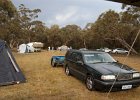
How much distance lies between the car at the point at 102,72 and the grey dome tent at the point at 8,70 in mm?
2777

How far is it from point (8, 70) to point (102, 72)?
15.3ft

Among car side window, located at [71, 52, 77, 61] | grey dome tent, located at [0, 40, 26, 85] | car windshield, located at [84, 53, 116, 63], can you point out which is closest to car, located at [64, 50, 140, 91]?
car windshield, located at [84, 53, 116, 63]

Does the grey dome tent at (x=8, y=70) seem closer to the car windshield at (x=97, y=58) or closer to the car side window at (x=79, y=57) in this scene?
the car side window at (x=79, y=57)

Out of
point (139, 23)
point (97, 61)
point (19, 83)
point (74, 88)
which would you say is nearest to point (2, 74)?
point (19, 83)

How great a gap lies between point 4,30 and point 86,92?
3382 centimetres

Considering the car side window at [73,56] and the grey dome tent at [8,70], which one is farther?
the car side window at [73,56]

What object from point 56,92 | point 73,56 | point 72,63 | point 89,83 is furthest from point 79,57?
point 56,92

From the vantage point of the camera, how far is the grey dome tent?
10.8 m

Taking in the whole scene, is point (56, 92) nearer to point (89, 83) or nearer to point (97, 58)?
Result: point (89, 83)

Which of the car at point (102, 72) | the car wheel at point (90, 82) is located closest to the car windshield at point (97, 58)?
the car at point (102, 72)

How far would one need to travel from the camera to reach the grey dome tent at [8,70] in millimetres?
10766

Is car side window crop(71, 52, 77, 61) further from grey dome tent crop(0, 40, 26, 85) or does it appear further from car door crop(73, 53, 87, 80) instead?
grey dome tent crop(0, 40, 26, 85)

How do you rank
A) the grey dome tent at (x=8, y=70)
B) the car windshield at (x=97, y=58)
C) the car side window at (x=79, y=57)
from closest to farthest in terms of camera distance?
the car windshield at (x=97, y=58) → the grey dome tent at (x=8, y=70) → the car side window at (x=79, y=57)

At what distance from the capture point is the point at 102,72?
891 centimetres
